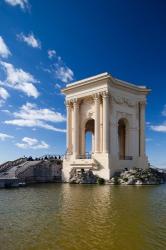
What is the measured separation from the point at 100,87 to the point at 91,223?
35.0m

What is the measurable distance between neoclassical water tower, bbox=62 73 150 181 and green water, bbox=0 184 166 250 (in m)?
25.1

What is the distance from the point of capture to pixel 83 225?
16.5m

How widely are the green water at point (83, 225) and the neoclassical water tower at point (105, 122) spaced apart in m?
25.1

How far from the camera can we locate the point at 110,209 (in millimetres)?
21281

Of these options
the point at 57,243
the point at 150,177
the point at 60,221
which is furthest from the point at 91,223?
the point at 150,177

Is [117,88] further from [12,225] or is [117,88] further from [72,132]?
[12,225]

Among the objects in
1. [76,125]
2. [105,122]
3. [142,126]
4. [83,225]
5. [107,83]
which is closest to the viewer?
[83,225]

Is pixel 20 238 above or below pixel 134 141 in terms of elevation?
below

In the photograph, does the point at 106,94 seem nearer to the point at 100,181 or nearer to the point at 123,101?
the point at 123,101

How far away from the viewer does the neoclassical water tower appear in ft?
161

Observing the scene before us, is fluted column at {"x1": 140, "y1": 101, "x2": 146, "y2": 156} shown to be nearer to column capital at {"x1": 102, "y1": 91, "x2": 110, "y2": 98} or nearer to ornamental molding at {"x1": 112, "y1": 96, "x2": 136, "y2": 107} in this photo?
ornamental molding at {"x1": 112, "y1": 96, "x2": 136, "y2": 107}

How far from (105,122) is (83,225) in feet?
110

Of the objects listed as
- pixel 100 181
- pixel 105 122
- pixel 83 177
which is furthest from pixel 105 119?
pixel 100 181

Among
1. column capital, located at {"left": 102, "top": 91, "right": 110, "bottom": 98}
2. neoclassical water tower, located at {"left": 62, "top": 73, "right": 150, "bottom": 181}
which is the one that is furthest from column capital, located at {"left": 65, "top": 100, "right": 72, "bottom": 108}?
column capital, located at {"left": 102, "top": 91, "right": 110, "bottom": 98}
